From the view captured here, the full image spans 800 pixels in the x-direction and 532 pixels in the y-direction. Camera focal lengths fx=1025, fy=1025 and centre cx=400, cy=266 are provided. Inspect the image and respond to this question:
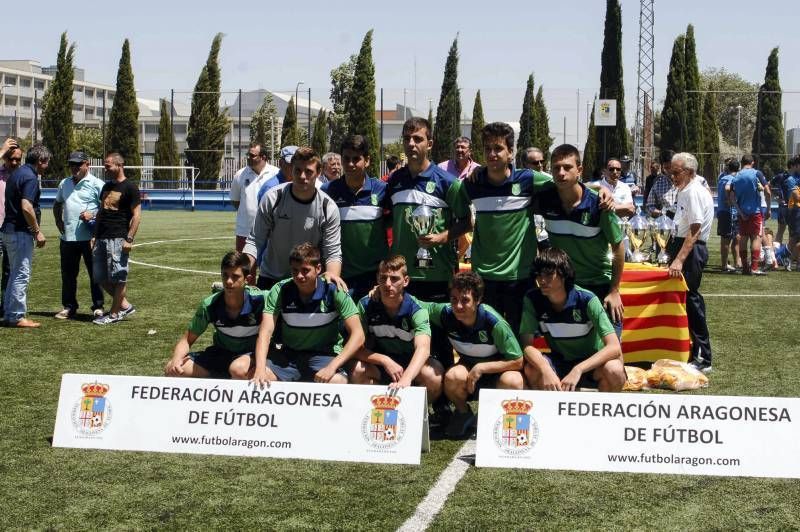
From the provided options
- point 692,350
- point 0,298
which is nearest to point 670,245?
point 692,350

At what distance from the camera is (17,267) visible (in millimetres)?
10273

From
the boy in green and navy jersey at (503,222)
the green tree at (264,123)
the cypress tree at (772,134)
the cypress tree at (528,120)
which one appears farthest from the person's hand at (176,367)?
the green tree at (264,123)

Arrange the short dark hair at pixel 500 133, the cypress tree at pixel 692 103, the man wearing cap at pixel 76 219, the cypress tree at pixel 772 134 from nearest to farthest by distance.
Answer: the short dark hair at pixel 500 133 → the man wearing cap at pixel 76 219 → the cypress tree at pixel 772 134 → the cypress tree at pixel 692 103

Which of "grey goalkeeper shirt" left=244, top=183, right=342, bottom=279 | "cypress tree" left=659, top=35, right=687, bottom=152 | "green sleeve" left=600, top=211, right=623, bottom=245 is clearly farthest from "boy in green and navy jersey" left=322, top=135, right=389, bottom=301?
"cypress tree" left=659, top=35, right=687, bottom=152

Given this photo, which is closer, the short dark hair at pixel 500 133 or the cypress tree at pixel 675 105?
the short dark hair at pixel 500 133

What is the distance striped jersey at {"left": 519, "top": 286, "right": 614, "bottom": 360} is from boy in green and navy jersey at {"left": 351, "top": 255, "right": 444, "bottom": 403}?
0.61 meters

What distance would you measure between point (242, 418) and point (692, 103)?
44.0m

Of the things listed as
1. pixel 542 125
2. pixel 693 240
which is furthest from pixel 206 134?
pixel 693 240

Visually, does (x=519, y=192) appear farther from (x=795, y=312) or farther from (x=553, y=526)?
(x=795, y=312)

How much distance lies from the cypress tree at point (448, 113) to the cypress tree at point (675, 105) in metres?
10.1

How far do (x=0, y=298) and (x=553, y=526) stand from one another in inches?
370

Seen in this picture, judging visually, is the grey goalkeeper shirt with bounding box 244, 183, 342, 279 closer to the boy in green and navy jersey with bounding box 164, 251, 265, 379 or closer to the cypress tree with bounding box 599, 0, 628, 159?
the boy in green and navy jersey with bounding box 164, 251, 265, 379

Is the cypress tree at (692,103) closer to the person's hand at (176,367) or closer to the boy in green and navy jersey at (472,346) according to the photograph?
the boy in green and navy jersey at (472,346)

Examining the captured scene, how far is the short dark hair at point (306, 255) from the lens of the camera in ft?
20.0
